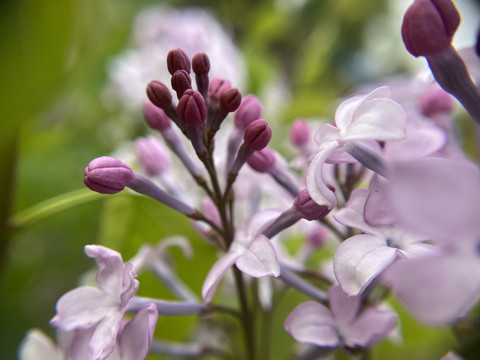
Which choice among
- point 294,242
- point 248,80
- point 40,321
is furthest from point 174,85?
point 248,80

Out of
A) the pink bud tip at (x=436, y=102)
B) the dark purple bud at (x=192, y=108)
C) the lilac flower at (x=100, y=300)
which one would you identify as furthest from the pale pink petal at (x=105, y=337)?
the pink bud tip at (x=436, y=102)

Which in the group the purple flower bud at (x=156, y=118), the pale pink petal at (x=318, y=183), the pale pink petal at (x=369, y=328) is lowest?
the pale pink petal at (x=369, y=328)

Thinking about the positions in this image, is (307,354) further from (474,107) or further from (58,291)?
(58,291)

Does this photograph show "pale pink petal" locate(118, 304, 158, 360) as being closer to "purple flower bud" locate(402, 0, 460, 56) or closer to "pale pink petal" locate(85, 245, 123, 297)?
"pale pink petal" locate(85, 245, 123, 297)

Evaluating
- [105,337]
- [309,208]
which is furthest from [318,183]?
[105,337]

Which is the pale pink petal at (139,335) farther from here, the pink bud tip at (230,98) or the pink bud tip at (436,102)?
the pink bud tip at (436,102)

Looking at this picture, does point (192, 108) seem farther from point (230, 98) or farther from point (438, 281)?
point (438, 281)
